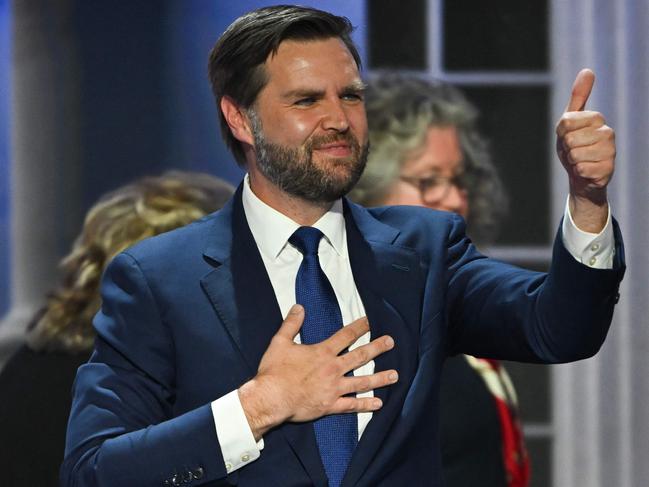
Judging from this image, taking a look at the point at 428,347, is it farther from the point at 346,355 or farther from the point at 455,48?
the point at 455,48

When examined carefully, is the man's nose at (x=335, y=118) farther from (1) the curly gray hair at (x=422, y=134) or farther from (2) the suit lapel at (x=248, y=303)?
(1) the curly gray hair at (x=422, y=134)

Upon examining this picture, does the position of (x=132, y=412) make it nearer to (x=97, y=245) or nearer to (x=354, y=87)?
(x=354, y=87)

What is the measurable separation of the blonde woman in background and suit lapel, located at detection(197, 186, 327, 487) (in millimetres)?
684

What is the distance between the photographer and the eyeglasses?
9.44 ft

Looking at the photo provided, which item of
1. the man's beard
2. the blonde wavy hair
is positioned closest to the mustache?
the man's beard

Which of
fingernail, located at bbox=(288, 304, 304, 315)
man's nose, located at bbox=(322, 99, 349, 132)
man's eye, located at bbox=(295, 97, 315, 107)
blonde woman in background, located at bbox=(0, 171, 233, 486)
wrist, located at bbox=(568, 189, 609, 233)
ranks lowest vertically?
blonde woman in background, located at bbox=(0, 171, 233, 486)

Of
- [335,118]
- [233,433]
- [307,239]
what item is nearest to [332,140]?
[335,118]

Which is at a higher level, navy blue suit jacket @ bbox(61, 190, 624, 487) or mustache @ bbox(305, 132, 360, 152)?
mustache @ bbox(305, 132, 360, 152)

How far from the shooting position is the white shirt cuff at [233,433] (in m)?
1.71

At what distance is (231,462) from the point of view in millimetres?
1730

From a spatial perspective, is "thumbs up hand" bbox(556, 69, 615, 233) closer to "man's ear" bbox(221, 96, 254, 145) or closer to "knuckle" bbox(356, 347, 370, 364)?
"knuckle" bbox(356, 347, 370, 364)

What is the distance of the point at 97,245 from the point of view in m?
2.57

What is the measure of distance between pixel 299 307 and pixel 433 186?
1200mm

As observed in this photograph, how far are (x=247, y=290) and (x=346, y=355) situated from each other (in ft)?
0.59
